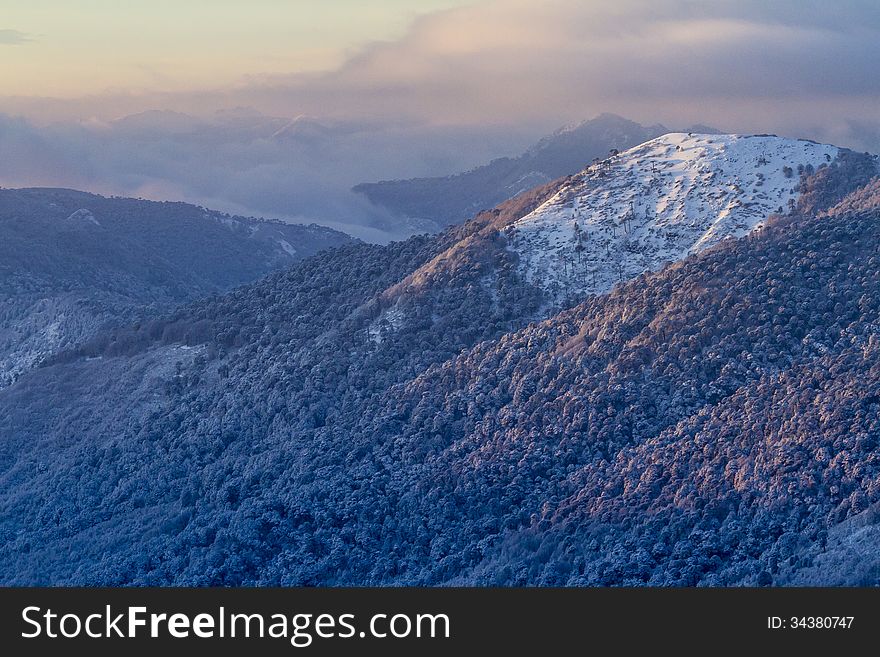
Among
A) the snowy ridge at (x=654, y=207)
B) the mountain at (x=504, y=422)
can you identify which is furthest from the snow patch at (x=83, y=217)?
the snowy ridge at (x=654, y=207)

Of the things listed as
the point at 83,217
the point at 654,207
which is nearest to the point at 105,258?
the point at 83,217

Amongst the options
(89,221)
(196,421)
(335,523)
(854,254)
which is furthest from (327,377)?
(89,221)

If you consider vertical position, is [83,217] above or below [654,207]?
below

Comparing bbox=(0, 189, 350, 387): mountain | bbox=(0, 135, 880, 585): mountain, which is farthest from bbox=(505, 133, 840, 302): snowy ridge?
bbox=(0, 189, 350, 387): mountain

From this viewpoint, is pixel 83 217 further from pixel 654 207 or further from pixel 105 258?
pixel 654 207

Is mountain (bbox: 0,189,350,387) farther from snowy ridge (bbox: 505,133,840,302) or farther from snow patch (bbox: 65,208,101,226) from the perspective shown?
snowy ridge (bbox: 505,133,840,302)
